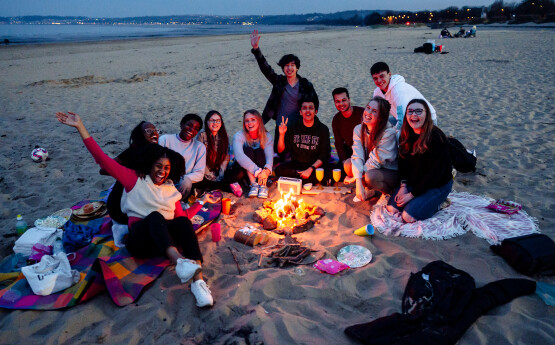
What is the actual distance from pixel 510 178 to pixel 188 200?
475 cm

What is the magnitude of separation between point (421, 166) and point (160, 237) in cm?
299

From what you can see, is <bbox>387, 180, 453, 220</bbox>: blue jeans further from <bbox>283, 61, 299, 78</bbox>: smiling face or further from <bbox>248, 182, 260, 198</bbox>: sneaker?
<bbox>283, 61, 299, 78</bbox>: smiling face

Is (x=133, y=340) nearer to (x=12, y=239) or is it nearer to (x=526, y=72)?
(x=12, y=239)

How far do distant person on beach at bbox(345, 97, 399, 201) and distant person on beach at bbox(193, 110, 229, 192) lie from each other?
195 cm

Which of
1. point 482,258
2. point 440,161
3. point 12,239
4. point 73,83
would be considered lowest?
point 482,258

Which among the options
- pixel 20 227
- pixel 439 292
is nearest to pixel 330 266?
pixel 439 292

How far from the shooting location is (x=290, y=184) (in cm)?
495

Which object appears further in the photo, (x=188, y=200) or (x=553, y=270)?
(x=188, y=200)

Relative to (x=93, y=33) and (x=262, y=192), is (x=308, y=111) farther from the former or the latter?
(x=93, y=33)

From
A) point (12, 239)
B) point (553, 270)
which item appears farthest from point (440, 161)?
point (12, 239)

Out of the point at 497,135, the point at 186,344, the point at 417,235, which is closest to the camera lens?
the point at 186,344

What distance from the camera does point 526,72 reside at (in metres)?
12.1

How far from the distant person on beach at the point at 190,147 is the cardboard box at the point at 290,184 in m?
1.15

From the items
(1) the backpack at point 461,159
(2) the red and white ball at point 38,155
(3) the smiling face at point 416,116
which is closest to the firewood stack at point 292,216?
(3) the smiling face at point 416,116
